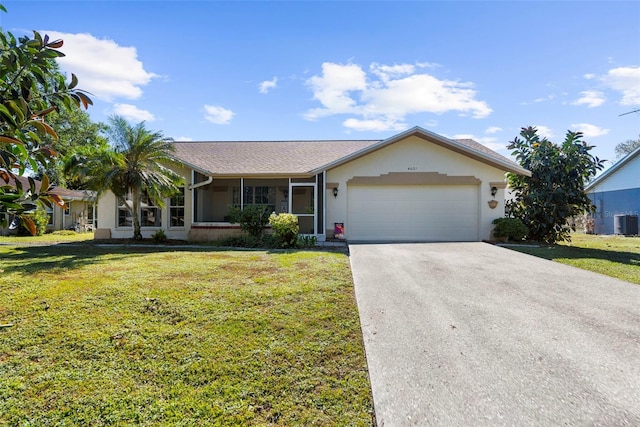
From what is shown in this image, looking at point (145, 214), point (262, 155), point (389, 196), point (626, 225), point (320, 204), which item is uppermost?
point (262, 155)

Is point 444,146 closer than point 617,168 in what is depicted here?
Yes

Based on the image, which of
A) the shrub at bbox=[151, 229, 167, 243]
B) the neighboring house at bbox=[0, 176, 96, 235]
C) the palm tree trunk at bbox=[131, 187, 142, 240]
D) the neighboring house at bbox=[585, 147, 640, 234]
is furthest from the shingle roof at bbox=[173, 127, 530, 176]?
the neighboring house at bbox=[585, 147, 640, 234]

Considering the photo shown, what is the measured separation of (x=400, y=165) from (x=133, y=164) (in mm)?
10220

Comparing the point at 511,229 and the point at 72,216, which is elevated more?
the point at 72,216

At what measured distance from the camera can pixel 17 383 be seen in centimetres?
289

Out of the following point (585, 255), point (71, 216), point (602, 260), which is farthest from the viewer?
point (71, 216)

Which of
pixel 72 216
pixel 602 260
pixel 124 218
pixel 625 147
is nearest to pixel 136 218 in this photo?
pixel 124 218

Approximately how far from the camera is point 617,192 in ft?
70.1

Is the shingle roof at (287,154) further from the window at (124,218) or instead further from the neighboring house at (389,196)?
the window at (124,218)

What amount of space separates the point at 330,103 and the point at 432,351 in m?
18.4

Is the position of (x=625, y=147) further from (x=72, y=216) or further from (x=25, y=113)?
(x=72, y=216)

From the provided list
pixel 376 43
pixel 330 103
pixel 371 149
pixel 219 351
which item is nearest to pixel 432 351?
pixel 219 351

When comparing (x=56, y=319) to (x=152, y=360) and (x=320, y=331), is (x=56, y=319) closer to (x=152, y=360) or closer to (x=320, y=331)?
(x=152, y=360)

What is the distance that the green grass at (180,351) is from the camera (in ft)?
8.41
